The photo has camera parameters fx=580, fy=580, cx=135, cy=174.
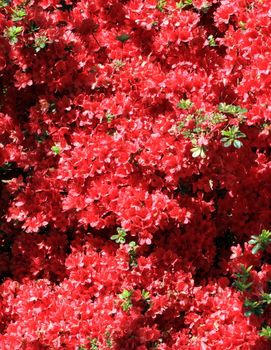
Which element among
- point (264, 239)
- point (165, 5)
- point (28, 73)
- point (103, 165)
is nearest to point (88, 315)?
point (103, 165)

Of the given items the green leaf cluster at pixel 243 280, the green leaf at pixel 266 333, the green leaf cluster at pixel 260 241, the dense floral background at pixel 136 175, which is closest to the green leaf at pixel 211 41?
the dense floral background at pixel 136 175

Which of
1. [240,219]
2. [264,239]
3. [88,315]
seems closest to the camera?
[264,239]

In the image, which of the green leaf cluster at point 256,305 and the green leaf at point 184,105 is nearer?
the green leaf cluster at point 256,305

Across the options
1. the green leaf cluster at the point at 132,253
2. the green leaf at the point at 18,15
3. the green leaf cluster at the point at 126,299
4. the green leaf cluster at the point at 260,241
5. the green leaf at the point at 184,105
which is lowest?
the green leaf cluster at the point at 126,299

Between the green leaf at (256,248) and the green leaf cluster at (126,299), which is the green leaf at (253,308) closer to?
the green leaf at (256,248)

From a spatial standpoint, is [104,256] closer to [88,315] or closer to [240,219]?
[88,315]

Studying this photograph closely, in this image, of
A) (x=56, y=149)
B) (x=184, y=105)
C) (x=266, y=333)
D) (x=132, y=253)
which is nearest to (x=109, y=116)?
(x=56, y=149)

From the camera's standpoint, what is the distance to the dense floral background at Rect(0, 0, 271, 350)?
10.7 feet

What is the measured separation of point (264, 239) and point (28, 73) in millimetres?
1808

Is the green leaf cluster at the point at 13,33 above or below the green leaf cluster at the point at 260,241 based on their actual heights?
above

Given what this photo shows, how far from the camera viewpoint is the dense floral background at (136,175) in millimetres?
3252

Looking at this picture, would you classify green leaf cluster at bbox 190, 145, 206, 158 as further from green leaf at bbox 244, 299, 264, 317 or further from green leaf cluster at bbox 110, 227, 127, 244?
green leaf at bbox 244, 299, 264, 317

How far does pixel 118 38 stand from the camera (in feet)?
12.4

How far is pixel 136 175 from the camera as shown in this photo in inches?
134
